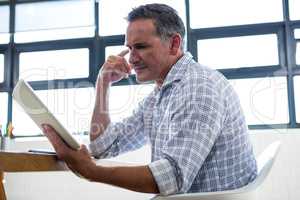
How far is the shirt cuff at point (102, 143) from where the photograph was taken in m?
1.48

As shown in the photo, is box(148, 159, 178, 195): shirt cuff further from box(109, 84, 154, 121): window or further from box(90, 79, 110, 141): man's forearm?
box(109, 84, 154, 121): window

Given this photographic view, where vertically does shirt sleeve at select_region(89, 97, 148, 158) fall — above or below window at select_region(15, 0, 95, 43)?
below

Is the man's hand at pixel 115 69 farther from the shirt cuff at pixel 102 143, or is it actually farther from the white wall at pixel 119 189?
Result: the white wall at pixel 119 189

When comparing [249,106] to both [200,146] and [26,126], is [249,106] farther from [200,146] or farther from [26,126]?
[200,146]

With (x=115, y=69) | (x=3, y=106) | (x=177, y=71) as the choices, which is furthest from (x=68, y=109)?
(x=177, y=71)

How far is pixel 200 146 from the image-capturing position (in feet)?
3.12

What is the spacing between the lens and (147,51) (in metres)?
1.28

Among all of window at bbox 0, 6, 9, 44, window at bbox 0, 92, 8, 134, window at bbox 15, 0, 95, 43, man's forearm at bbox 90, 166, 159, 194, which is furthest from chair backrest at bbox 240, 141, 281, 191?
window at bbox 0, 6, 9, 44

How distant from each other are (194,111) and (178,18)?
421 millimetres

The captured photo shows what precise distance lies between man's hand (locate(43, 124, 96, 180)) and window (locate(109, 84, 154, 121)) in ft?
6.72

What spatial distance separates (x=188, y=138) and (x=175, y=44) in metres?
0.42

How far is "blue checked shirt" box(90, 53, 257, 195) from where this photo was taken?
94cm

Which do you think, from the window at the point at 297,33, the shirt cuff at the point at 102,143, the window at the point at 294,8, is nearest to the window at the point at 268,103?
the window at the point at 297,33

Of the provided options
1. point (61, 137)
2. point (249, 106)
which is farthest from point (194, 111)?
point (249, 106)
